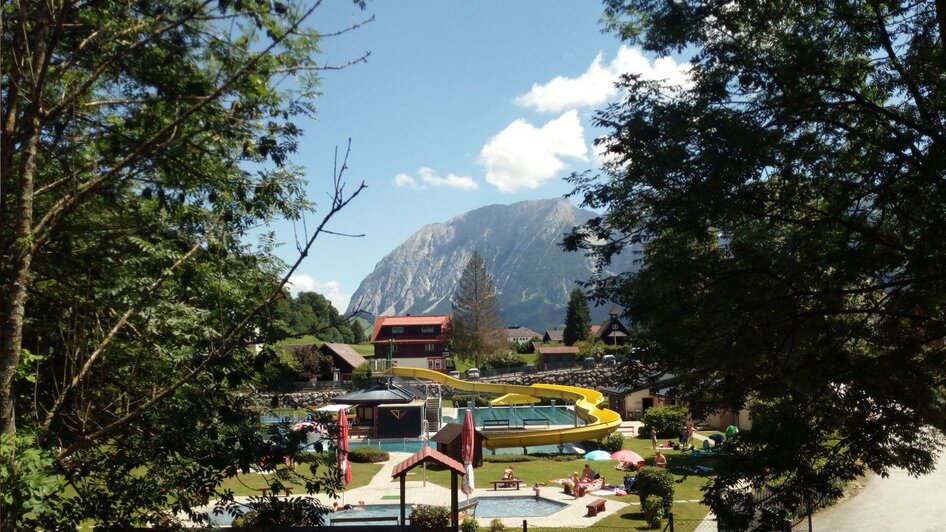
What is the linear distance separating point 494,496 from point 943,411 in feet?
54.9

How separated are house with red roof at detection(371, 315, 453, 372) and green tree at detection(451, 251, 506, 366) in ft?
7.13

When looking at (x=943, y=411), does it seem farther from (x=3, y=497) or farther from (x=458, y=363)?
(x=458, y=363)

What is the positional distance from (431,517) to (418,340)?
65.9 meters

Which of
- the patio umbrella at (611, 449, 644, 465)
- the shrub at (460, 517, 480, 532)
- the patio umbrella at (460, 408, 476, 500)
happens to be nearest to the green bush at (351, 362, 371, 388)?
the patio umbrella at (611, 449, 644, 465)

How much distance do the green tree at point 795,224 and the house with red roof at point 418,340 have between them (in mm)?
72581

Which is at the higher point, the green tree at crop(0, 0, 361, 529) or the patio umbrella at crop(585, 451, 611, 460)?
the green tree at crop(0, 0, 361, 529)

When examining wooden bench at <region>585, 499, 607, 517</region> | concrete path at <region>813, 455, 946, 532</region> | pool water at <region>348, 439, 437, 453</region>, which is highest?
concrete path at <region>813, 455, 946, 532</region>

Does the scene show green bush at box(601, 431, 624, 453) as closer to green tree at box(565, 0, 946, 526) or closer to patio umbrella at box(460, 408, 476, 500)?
patio umbrella at box(460, 408, 476, 500)

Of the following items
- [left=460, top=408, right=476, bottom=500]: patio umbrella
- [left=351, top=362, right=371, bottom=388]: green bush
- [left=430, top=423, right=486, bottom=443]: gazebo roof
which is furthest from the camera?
[left=351, top=362, right=371, bottom=388]: green bush

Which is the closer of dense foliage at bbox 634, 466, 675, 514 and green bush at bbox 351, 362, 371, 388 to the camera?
dense foliage at bbox 634, 466, 675, 514

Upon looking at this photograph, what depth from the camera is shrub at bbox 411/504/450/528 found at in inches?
637

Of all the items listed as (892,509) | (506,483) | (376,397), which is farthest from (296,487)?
(892,509)

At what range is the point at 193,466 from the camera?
20.8 feet

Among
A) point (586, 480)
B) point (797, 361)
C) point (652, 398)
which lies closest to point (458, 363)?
point (652, 398)
